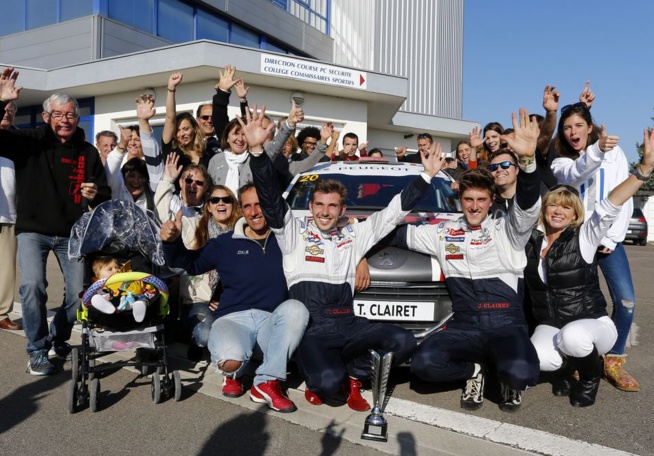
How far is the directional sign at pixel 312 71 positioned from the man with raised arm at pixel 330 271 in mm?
10760

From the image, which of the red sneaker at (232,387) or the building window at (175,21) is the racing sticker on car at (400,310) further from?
the building window at (175,21)

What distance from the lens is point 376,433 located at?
134 inches

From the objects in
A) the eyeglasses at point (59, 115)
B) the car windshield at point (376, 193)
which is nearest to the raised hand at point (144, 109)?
the eyeglasses at point (59, 115)

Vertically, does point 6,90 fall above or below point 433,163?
above

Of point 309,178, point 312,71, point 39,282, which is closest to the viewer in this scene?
point 39,282

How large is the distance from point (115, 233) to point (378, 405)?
7.83 ft

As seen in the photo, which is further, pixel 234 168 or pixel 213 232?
pixel 234 168

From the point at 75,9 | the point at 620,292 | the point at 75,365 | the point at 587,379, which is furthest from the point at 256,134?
the point at 75,9

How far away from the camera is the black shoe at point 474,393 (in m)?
3.99

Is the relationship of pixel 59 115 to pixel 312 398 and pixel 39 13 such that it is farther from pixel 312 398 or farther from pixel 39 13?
pixel 39 13

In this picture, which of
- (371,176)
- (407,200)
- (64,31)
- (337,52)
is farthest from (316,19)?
(407,200)

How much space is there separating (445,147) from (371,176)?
1919 centimetres

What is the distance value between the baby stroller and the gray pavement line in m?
0.54

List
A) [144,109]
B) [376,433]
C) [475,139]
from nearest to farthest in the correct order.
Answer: [376,433] → [144,109] → [475,139]
